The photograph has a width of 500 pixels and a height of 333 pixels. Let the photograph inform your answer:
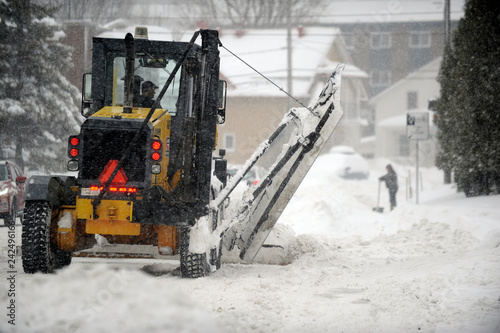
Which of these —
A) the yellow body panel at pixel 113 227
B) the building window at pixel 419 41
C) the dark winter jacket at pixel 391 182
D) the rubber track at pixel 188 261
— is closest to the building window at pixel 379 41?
the building window at pixel 419 41

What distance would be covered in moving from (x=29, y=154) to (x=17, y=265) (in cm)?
1654

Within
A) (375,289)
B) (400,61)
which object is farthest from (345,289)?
(400,61)

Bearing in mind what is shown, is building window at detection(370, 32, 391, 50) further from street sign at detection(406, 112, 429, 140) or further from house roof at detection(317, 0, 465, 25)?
street sign at detection(406, 112, 429, 140)

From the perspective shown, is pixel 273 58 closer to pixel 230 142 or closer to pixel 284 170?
pixel 230 142

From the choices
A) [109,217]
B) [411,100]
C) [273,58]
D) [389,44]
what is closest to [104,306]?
[109,217]

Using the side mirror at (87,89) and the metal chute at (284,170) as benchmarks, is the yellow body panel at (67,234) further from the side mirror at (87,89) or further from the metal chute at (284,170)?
the metal chute at (284,170)

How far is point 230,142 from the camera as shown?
44.5 m

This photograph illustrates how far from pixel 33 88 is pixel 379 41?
62.7 metres

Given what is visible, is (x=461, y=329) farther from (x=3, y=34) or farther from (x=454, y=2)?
(x=454, y=2)

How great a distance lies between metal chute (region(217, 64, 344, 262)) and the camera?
9.18m

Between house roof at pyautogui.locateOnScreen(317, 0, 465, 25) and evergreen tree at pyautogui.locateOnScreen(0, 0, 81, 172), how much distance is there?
104ft

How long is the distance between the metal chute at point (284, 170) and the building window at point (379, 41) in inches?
2899

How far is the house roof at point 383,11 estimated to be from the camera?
2260 inches

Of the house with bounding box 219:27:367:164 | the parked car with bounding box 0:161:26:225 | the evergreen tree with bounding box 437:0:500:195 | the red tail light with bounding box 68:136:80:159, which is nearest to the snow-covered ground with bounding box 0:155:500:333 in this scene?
the red tail light with bounding box 68:136:80:159
